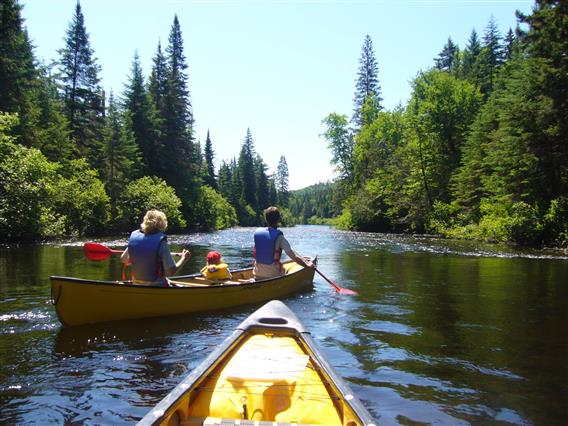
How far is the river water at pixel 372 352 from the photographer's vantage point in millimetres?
4324

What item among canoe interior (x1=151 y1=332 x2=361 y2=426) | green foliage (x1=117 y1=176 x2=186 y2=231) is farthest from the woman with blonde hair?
green foliage (x1=117 y1=176 x2=186 y2=231)

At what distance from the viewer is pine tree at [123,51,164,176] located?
41.5 meters

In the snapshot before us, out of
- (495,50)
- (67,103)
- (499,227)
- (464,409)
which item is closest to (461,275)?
Answer: (464,409)

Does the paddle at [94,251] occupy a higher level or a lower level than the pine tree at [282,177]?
lower

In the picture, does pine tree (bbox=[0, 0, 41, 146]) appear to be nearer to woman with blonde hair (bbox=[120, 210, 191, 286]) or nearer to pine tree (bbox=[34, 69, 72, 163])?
pine tree (bbox=[34, 69, 72, 163])

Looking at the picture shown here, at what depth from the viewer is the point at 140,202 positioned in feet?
111

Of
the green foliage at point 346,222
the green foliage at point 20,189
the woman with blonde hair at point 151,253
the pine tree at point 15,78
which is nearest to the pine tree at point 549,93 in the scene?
the woman with blonde hair at point 151,253

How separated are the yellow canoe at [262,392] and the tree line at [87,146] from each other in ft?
63.9

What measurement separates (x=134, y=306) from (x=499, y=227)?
879 inches

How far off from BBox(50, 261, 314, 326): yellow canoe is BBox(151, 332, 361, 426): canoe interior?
308 centimetres

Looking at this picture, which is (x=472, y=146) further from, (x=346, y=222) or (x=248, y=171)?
(x=248, y=171)

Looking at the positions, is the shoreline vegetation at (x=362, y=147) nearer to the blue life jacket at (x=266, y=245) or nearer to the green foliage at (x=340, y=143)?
the green foliage at (x=340, y=143)

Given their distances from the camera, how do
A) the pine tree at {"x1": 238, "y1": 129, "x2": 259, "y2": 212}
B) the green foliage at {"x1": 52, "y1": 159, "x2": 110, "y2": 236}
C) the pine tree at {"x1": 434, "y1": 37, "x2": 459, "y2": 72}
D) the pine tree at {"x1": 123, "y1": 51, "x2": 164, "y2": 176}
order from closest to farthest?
the green foliage at {"x1": 52, "y1": 159, "x2": 110, "y2": 236}
the pine tree at {"x1": 123, "y1": 51, "x2": 164, "y2": 176}
the pine tree at {"x1": 434, "y1": 37, "x2": 459, "y2": 72}
the pine tree at {"x1": 238, "y1": 129, "x2": 259, "y2": 212}

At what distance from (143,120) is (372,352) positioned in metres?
39.8
